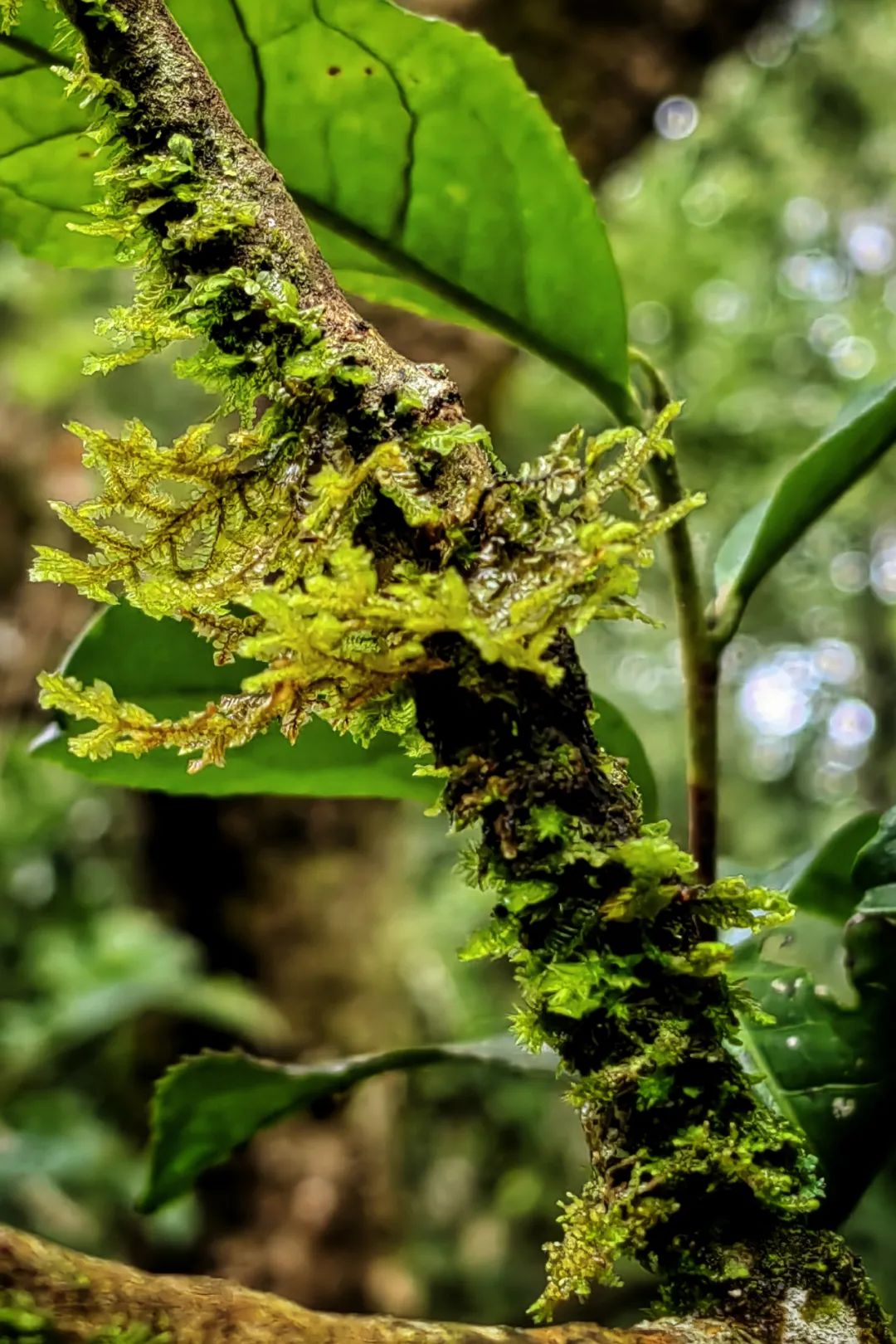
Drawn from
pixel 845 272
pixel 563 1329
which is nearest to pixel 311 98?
pixel 563 1329

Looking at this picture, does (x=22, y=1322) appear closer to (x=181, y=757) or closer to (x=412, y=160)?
(x=181, y=757)

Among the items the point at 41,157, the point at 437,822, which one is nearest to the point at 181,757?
the point at 41,157

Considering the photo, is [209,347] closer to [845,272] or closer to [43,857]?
[43,857]

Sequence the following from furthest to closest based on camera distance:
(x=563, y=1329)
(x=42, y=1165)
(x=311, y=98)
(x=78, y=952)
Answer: (x=78, y=952)
(x=42, y=1165)
(x=311, y=98)
(x=563, y=1329)

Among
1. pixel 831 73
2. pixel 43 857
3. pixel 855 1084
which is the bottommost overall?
pixel 855 1084

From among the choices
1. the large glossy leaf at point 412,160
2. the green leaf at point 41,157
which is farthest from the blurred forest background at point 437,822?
the green leaf at point 41,157

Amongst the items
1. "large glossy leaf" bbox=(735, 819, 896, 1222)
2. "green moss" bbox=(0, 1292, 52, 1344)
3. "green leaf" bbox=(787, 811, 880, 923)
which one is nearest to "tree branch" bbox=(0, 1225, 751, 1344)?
"green moss" bbox=(0, 1292, 52, 1344)
